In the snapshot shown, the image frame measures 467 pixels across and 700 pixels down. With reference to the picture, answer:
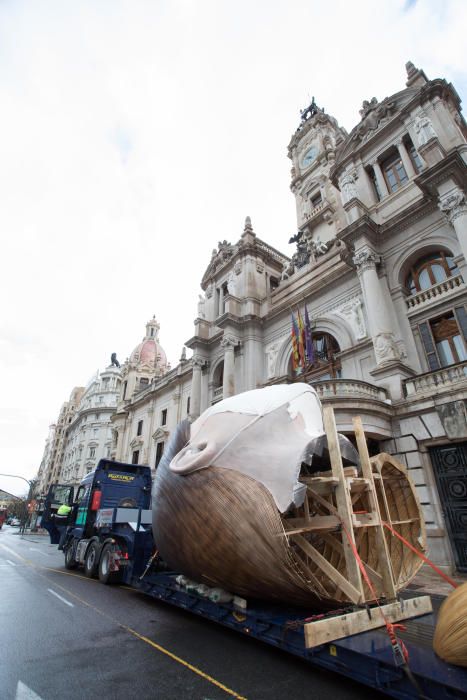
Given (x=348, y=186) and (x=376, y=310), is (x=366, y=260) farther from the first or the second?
(x=348, y=186)

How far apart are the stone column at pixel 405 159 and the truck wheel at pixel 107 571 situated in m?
19.9

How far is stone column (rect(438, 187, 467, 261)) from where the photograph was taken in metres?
12.6

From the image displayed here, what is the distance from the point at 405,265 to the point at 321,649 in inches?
594

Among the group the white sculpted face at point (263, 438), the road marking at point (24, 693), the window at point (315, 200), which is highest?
the window at point (315, 200)

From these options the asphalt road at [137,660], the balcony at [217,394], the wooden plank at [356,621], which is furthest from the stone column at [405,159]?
the asphalt road at [137,660]

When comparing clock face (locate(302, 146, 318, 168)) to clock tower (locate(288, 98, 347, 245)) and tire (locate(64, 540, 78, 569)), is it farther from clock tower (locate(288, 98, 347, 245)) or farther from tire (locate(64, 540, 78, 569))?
tire (locate(64, 540, 78, 569))

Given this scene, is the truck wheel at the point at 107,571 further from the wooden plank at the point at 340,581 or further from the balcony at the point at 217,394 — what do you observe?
the balcony at the point at 217,394

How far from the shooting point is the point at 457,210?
42.6 feet

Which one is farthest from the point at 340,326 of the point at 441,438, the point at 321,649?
the point at 321,649

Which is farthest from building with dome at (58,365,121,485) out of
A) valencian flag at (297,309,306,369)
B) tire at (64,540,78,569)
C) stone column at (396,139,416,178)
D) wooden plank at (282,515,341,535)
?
wooden plank at (282,515,341,535)

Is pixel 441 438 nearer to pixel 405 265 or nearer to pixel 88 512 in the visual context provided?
pixel 405 265

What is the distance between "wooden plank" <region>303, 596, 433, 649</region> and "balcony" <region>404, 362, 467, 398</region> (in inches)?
319

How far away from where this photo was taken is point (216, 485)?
486 cm

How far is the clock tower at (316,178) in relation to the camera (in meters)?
23.9
